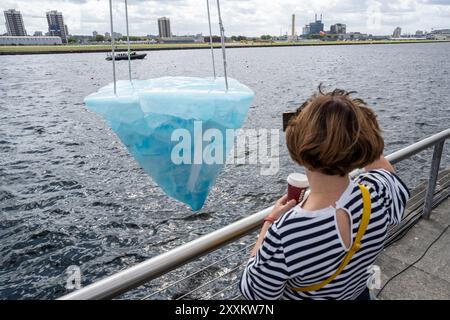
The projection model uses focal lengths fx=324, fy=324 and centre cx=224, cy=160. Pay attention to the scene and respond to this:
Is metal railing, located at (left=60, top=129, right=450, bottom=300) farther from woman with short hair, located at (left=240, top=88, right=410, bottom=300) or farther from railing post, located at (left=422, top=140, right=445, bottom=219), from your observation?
railing post, located at (left=422, top=140, right=445, bottom=219)

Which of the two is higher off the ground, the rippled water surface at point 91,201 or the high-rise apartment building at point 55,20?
the high-rise apartment building at point 55,20

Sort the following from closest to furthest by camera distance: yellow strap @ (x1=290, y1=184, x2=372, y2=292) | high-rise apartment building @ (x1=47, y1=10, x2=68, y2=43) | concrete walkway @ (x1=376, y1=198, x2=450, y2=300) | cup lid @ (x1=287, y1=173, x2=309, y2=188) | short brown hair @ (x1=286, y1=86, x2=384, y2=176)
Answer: short brown hair @ (x1=286, y1=86, x2=384, y2=176) → yellow strap @ (x1=290, y1=184, x2=372, y2=292) → cup lid @ (x1=287, y1=173, x2=309, y2=188) → concrete walkway @ (x1=376, y1=198, x2=450, y2=300) → high-rise apartment building @ (x1=47, y1=10, x2=68, y2=43)

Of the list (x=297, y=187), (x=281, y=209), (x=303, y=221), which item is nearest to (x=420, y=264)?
(x=297, y=187)

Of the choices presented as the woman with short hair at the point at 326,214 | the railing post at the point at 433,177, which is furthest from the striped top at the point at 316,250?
the railing post at the point at 433,177

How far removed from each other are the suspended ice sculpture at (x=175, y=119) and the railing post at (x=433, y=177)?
2.47 metres

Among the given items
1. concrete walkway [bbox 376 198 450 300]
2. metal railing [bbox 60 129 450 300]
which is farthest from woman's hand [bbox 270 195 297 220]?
concrete walkway [bbox 376 198 450 300]

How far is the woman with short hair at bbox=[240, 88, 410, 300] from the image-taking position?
104cm

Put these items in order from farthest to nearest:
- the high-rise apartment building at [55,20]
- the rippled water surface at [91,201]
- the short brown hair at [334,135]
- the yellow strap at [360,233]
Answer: the rippled water surface at [91,201], the high-rise apartment building at [55,20], the yellow strap at [360,233], the short brown hair at [334,135]

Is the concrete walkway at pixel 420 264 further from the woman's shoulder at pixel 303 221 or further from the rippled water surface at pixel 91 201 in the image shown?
the rippled water surface at pixel 91 201

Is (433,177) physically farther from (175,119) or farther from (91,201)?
(91,201)

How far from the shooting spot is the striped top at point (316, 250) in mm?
1053

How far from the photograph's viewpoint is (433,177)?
3.64m

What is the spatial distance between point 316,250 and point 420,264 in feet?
9.04

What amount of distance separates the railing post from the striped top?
264cm
